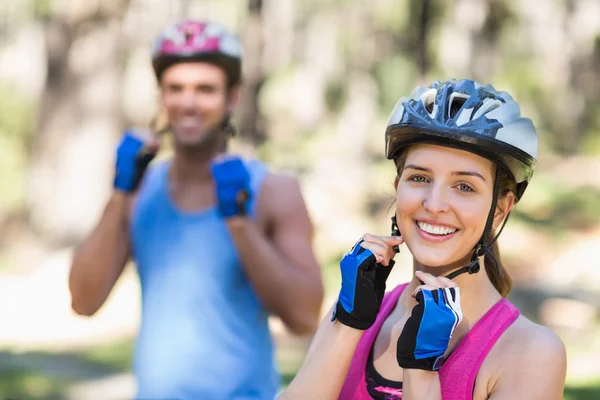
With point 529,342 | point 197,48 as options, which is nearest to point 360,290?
point 529,342

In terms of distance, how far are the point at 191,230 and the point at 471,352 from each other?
2.27m

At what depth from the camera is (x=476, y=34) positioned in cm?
3419

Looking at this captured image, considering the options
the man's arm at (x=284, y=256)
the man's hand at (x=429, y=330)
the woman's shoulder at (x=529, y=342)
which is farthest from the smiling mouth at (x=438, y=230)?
the man's arm at (x=284, y=256)

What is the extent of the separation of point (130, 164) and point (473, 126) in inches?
96.9

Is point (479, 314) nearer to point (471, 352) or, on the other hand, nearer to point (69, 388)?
point (471, 352)

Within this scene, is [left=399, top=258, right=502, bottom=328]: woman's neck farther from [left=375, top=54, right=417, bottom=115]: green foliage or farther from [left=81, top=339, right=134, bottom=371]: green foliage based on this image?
[left=375, top=54, right=417, bottom=115]: green foliage

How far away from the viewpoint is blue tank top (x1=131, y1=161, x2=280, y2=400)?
4.71 m

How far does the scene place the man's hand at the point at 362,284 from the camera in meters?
3.17

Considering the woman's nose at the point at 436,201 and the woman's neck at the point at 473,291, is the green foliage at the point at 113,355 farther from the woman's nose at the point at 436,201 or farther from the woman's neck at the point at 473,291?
the woman's nose at the point at 436,201

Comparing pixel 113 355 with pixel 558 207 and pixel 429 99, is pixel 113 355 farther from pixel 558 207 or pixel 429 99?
pixel 558 207

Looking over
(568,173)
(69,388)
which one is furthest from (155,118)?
(568,173)

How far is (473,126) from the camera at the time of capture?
10.3ft

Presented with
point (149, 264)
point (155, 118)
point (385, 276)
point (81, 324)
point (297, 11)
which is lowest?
point (81, 324)

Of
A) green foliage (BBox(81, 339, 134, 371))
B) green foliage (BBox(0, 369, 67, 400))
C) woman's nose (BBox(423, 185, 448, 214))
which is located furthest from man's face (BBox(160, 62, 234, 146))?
green foliage (BBox(81, 339, 134, 371))
